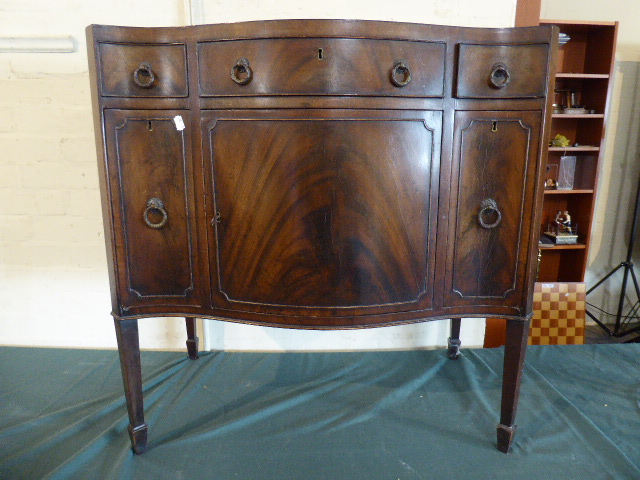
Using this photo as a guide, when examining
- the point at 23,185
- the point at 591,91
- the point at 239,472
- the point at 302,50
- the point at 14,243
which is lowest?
the point at 239,472

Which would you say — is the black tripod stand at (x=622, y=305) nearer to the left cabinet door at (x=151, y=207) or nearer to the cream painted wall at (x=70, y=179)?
the cream painted wall at (x=70, y=179)

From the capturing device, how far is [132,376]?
52.0 inches

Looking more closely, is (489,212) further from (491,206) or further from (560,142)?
(560,142)

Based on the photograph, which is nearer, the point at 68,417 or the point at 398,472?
the point at 398,472

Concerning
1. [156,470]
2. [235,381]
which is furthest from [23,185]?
[156,470]

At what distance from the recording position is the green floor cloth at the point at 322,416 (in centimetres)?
129

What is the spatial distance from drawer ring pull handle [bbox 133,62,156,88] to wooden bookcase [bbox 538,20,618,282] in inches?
94.2

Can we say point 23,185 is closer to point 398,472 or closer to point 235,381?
point 235,381

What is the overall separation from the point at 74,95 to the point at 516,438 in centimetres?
204

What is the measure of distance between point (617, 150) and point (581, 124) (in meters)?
0.28

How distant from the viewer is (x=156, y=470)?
1281mm

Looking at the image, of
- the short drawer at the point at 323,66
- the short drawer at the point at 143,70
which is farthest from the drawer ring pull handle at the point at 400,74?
the short drawer at the point at 143,70

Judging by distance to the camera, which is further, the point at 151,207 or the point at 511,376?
the point at 511,376

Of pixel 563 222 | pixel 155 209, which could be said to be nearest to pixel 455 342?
pixel 155 209
